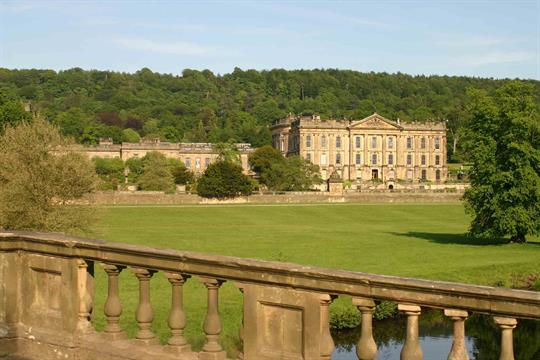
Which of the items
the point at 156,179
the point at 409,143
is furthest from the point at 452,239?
the point at 409,143

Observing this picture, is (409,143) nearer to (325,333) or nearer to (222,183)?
(222,183)

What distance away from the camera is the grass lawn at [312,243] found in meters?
20.6

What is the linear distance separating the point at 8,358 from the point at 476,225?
1419 inches

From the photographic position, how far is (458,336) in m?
5.09

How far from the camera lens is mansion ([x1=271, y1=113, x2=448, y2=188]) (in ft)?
424

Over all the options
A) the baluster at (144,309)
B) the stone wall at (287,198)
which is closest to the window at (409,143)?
the stone wall at (287,198)

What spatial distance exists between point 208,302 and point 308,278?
98cm

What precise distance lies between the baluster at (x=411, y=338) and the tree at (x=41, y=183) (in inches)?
1024

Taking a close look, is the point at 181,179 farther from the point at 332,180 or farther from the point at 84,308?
the point at 84,308

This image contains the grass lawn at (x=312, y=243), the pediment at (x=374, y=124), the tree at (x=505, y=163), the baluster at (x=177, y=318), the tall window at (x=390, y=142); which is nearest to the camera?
the baluster at (x=177, y=318)

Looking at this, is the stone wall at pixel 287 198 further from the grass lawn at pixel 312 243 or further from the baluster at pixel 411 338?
the baluster at pixel 411 338

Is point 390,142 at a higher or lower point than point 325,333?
higher

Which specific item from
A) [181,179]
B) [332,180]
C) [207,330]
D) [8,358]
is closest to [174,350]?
[207,330]

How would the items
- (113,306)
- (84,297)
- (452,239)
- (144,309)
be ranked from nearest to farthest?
(144,309) < (113,306) < (84,297) < (452,239)
